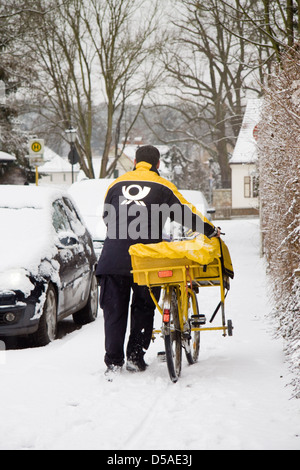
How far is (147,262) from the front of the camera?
616 cm

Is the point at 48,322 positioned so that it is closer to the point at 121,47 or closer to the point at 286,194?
the point at 286,194

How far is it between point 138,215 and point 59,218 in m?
2.95

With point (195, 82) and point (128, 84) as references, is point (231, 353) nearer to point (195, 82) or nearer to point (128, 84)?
point (128, 84)

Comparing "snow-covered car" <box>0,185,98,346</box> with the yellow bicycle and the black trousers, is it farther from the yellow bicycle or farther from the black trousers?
the yellow bicycle

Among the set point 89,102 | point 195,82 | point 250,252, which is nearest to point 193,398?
point 250,252

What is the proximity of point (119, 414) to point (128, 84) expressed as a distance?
30102mm

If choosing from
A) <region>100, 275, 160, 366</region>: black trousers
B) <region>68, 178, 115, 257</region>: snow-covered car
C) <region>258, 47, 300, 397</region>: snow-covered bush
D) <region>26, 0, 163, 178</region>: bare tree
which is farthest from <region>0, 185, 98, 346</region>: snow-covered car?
<region>26, 0, 163, 178</region>: bare tree

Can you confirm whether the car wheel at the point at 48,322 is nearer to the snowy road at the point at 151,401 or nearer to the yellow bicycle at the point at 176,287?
the snowy road at the point at 151,401

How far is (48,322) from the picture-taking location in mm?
7957

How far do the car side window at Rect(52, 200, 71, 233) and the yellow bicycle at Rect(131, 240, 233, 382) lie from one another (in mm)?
2675

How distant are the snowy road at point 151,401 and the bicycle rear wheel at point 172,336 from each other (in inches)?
5.0

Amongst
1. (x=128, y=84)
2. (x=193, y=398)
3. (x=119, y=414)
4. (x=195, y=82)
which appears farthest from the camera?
(x=195, y=82)

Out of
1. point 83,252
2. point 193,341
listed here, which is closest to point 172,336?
point 193,341

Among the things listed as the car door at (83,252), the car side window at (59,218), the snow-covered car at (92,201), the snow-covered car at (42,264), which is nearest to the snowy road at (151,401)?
the snow-covered car at (42,264)
